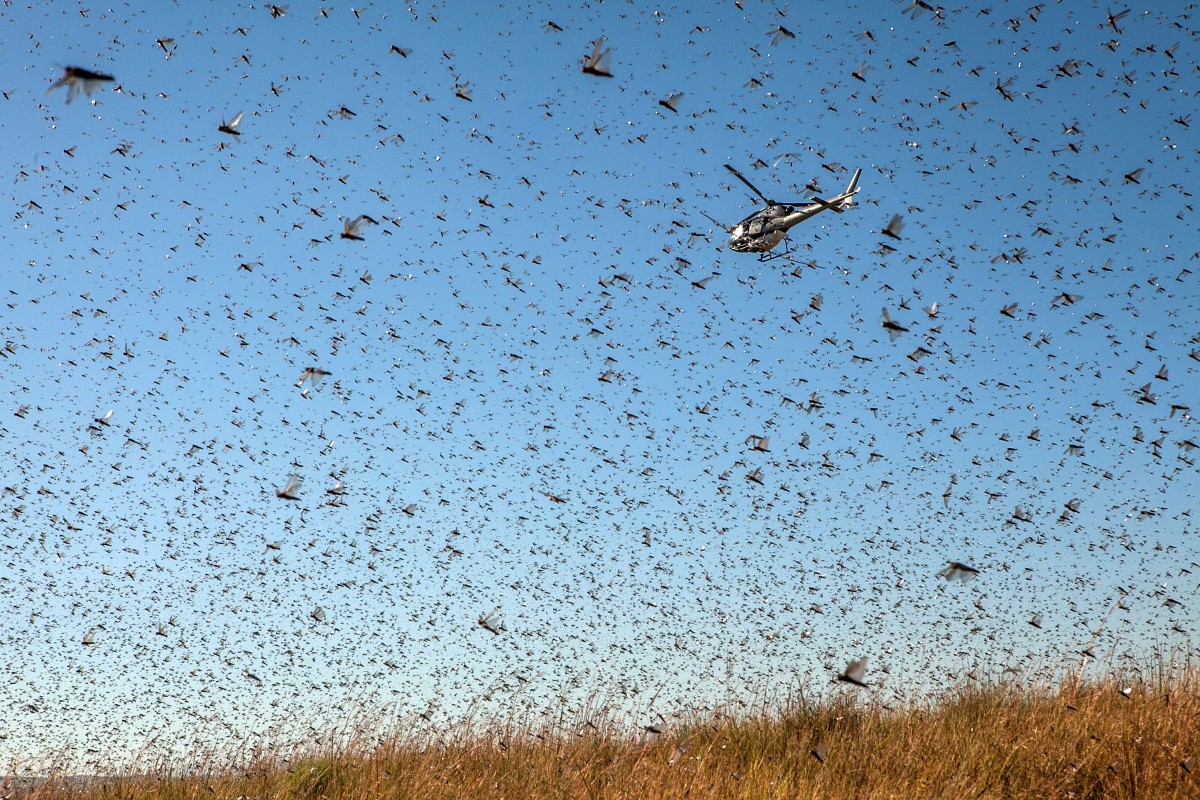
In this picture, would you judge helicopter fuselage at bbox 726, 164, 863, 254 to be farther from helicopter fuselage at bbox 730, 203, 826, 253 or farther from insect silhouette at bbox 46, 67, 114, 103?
insect silhouette at bbox 46, 67, 114, 103

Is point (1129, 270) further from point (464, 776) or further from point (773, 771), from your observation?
point (464, 776)

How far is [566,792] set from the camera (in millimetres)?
8031

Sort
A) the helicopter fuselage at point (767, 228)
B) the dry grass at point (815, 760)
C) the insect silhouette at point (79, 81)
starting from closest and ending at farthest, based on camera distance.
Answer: the insect silhouette at point (79, 81) → the dry grass at point (815, 760) → the helicopter fuselage at point (767, 228)

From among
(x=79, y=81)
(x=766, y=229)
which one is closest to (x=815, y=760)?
(x=79, y=81)

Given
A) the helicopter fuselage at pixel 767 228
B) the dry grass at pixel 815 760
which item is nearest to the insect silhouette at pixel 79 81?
the dry grass at pixel 815 760

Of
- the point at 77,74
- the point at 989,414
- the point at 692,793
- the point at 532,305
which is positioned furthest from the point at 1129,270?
the point at 77,74

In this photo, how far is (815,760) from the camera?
916 cm

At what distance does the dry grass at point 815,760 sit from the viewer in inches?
307

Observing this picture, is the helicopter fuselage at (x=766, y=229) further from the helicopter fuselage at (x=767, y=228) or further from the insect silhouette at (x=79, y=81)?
the insect silhouette at (x=79, y=81)

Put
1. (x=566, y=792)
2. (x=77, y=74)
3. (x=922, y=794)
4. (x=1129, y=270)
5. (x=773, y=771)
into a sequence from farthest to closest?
(x=1129, y=270)
(x=773, y=771)
(x=566, y=792)
(x=922, y=794)
(x=77, y=74)

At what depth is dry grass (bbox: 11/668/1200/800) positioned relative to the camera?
7.80 meters

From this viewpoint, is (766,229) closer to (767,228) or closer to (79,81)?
(767,228)

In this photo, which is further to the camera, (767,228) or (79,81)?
(767,228)

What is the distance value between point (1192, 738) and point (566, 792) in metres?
5.08
